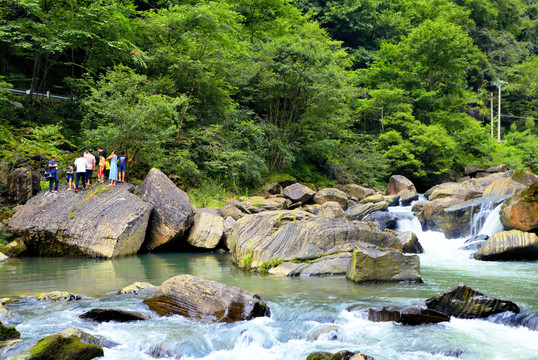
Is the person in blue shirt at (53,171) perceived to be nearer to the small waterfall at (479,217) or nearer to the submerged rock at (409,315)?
the submerged rock at (409,315)

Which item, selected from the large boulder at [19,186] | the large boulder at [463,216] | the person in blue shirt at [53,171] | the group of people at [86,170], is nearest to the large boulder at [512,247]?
the large boulder at [463,216]

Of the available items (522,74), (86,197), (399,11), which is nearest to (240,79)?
(86,197)

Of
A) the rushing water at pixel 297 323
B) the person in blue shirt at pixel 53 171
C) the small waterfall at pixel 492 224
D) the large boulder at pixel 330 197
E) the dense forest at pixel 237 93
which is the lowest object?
the rushing water at pixel 297 323

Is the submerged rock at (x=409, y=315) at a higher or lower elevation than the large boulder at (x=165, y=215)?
lower

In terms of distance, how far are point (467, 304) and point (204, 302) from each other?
4910mm

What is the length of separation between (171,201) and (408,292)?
9911 millimetres

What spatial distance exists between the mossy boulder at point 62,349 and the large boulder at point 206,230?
425 inches

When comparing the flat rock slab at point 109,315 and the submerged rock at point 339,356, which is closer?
the submerged rock at point 339,356

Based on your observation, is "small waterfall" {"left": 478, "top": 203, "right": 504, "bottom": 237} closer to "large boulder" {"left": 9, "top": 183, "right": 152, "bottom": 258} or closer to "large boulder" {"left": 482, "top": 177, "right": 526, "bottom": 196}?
"large boulder" {"left": 482, "top": 177, "right": 526, "bottom": 196}

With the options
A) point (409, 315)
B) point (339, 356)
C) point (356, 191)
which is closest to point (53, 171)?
point (409, 315)

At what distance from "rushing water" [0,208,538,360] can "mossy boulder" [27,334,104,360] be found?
0.44 meters

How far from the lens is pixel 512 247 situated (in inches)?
545

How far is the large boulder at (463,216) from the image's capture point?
18.8 m

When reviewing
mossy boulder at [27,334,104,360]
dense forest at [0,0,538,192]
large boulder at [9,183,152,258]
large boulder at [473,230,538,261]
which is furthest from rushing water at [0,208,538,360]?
dense forest at [0,0,538,192]
